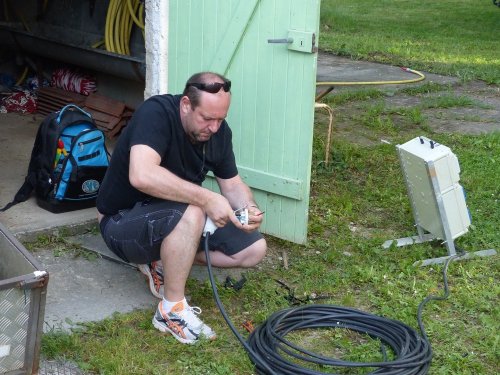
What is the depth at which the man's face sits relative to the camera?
376cm

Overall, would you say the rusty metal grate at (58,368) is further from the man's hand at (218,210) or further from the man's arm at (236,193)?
the man's arm at (236,193)

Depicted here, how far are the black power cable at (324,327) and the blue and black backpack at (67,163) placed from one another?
5.73ft

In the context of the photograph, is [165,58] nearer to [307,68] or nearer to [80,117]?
[80,117]

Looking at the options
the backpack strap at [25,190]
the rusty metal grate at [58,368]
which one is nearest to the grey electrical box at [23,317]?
the rusty metal grate at [58,368]

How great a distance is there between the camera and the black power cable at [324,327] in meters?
3.59

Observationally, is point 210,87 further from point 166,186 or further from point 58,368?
point 58,368

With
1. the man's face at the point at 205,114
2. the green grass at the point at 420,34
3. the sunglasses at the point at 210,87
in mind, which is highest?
the sunglasses at the point at 210,87

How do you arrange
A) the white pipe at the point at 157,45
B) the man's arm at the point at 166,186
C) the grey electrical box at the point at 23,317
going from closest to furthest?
the grey electrical box at the point at 23,317
the man's arm at the point at 166,186
the white pipe at the point at 157,45

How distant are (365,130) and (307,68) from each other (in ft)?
10.9

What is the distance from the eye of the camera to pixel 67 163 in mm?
5258

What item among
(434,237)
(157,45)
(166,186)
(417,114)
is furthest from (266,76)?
(417,114)

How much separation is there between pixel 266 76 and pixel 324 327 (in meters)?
1.56

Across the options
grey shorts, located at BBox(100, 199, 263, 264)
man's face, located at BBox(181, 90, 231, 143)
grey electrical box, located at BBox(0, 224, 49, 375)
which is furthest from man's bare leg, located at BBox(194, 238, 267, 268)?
grey electrical box, located at BBox(0, 224, 49, 375)

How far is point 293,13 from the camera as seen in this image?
15.2 feet
